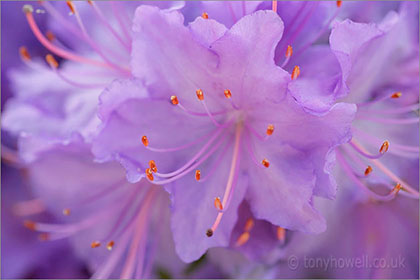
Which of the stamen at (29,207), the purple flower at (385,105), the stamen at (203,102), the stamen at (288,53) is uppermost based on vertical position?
the stamen at (288,53)

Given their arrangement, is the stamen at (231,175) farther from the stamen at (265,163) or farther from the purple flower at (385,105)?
the purple flower at (385,105)

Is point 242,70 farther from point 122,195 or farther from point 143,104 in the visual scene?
point 122,195

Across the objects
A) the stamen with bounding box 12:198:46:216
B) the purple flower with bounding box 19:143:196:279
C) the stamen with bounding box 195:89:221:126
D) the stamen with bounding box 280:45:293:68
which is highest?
the stamen with bounding box 280:45:293:68

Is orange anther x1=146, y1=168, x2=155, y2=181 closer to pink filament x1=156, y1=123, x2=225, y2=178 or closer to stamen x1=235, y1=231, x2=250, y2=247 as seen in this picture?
pink filament x1=156, y1=123, x2=225, y2=178

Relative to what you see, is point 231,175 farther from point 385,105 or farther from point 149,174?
point 385,105

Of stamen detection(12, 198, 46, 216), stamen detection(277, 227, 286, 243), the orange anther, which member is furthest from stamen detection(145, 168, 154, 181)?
stamen detection(12, 198, 46, 216)

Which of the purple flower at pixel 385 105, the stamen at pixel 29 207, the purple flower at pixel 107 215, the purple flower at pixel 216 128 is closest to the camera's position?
the purple flower at pixel 216 128

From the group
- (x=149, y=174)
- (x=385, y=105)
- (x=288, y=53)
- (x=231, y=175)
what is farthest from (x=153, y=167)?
(x=385, y=105)

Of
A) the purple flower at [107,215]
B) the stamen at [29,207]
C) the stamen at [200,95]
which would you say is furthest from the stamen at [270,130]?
the stamen at [29,207]

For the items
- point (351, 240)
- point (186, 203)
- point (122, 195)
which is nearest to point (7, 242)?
point (122, 195)
